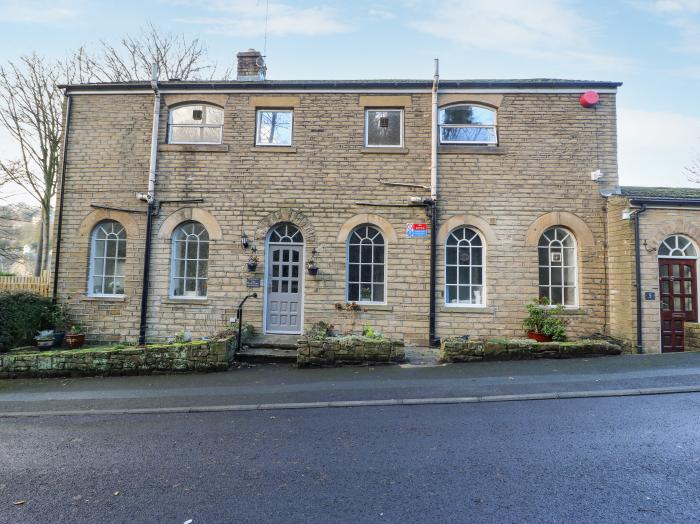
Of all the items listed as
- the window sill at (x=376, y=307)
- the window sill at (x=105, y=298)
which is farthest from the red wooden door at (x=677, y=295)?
the window sill at (x=105, y=298)

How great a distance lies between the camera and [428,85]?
1027cm

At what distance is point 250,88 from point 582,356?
33.9ft

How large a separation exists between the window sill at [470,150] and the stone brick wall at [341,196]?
0.04 metres

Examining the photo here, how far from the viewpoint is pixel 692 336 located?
898 centimetres

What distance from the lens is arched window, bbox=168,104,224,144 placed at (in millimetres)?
10742

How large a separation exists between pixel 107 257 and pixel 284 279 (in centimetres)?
491

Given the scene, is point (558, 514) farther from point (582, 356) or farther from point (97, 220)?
point (97, 220)

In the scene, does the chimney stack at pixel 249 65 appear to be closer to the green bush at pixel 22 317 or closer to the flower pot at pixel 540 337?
the green bush at pixel 22 317

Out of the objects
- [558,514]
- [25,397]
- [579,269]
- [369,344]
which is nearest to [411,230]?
[369,344]

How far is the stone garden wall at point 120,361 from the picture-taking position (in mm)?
7566

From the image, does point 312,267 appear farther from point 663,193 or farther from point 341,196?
point 663,193

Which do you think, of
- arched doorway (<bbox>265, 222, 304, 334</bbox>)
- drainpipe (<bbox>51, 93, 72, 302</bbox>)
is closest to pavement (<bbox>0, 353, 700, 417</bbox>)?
arched doorway (<bbox>265, 222, 304, 334</bbox>)

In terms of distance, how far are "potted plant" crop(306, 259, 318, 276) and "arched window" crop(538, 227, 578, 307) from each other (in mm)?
5694

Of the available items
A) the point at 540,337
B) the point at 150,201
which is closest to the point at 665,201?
the point at 540,337
